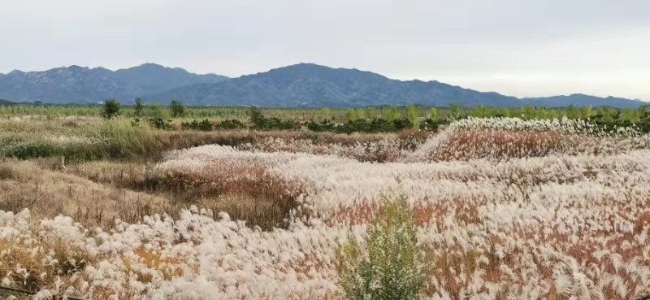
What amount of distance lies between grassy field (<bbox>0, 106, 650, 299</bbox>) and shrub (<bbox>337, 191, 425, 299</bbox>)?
0.01 m

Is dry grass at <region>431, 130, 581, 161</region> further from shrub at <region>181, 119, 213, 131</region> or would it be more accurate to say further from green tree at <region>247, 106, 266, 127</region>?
green tree at <region>247, 106, 266, 127</region>

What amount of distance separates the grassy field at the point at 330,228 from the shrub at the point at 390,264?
0.01 m

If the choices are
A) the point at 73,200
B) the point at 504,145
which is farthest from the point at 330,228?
the point at 504,145

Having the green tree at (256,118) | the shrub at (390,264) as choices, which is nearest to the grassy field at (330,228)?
the shrub at (390,264)

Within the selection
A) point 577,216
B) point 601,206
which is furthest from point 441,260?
point 601,206

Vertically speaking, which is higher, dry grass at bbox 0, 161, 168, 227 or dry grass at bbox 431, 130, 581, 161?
dry grass at bbox 431, 130, 581, 161

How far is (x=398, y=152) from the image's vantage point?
20.9 meters

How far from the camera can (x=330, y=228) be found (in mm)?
7047

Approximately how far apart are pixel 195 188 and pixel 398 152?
9776 mm

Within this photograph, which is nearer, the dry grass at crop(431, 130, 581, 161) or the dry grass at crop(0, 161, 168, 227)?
the dry grass at crop(0, 161, 168, 227)

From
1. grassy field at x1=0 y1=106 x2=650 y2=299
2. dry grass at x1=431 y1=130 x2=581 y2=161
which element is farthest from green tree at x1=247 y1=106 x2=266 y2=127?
dry grass at x1=431 y1=130 x2=581 y2=161

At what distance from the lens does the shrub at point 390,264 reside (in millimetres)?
3967

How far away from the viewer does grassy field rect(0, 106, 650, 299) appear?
14.9ft

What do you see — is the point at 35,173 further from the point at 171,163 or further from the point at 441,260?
the point at 441,260
